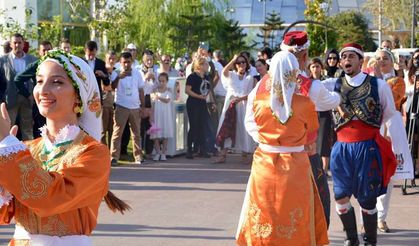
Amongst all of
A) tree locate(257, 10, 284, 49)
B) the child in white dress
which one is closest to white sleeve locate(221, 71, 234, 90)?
the child in white dress

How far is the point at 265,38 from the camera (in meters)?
59.0

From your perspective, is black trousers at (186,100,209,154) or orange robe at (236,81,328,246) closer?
orange robe at (236,81,328,246)

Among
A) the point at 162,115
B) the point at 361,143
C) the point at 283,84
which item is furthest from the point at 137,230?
the point at 162,115

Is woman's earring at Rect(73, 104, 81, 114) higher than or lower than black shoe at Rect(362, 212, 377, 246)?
higher

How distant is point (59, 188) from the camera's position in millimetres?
3635

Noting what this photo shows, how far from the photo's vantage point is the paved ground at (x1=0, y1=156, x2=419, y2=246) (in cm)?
874

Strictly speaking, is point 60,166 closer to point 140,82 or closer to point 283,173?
point 283,173

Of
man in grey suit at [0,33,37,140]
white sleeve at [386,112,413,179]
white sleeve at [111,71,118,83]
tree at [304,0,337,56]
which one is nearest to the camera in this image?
white sleeve at [386,112,413,179]

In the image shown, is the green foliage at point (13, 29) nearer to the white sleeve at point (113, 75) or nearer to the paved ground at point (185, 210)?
the white sleeve at point (113, 75)

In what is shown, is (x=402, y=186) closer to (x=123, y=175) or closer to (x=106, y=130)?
(x=123, y=175)

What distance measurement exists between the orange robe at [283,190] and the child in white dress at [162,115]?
8591 mm

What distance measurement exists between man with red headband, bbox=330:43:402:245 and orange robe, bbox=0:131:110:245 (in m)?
4.33

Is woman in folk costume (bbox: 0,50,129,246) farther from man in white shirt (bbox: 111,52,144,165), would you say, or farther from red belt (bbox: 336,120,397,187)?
man in white shirt (bbox: 111,52,144,165)

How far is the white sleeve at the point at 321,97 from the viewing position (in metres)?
6.98
